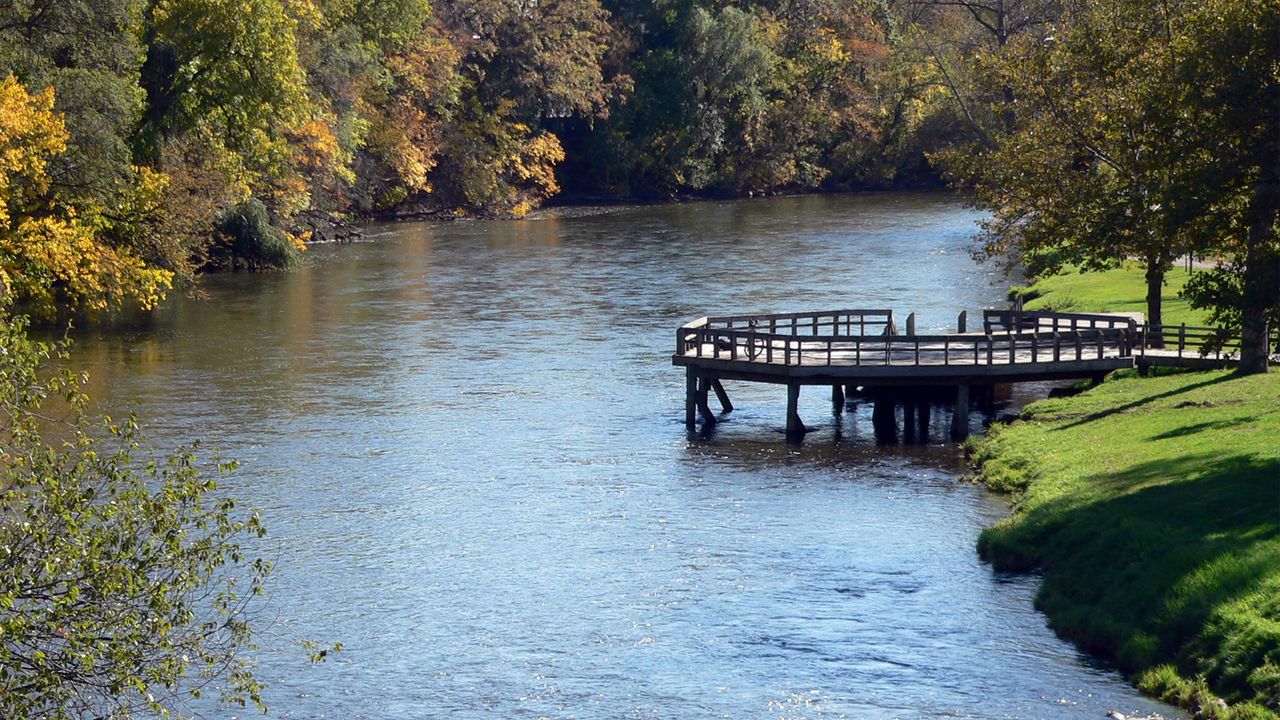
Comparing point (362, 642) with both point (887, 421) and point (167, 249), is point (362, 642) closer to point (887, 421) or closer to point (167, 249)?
point (887, 421)

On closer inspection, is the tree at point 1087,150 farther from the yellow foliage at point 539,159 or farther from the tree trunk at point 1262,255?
the yellow foliage at point 539,159

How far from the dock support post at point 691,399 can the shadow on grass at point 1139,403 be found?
8.94m

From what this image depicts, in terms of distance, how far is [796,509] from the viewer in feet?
105

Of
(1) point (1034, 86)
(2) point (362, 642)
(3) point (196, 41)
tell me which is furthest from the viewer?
(3) point (196, 41)

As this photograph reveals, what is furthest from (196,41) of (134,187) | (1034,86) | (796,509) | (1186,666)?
(1186,666)

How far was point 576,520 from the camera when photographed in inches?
1244

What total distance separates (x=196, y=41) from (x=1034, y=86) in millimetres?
33363

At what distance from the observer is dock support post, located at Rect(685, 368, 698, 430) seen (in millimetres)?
39938

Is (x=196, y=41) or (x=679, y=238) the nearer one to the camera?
(x=196, y=41)

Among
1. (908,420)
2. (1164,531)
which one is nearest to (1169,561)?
(1164,531)

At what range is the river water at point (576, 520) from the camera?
22.9 metres

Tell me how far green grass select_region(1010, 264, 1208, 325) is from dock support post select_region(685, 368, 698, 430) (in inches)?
586

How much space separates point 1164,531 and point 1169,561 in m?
1.24

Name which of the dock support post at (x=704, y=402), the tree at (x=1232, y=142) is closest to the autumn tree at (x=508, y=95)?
the dock support post at (x=704, y=402)
